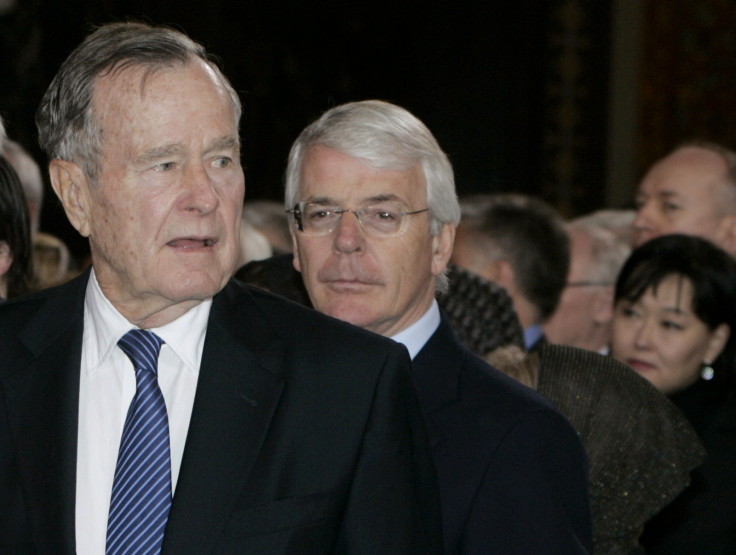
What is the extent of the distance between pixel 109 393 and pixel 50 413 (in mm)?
104

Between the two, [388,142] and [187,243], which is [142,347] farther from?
[388,142]

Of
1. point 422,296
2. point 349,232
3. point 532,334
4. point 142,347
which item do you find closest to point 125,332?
point 142,347

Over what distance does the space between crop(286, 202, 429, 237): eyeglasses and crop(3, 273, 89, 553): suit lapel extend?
2.09 feet

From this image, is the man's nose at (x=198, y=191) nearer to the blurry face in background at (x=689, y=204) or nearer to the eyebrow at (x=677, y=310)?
the eyebrow at (x=677, y=310)

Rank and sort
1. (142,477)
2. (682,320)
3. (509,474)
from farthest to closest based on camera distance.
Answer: (682,320), (509,474), (142,477)

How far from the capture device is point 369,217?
245cm

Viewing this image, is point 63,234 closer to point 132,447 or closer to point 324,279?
point 324,279

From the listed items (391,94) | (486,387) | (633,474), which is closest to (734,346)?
(633,474)

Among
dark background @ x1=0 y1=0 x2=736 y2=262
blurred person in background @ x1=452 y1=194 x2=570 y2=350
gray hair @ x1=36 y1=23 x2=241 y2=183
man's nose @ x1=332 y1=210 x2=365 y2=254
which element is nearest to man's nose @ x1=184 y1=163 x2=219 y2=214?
gray hair @ x1=36 y1=23 x2=241 y2=183

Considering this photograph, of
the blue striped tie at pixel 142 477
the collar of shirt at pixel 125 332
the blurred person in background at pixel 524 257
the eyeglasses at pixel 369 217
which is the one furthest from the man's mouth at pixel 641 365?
the blue striped tie at pixel 142 477

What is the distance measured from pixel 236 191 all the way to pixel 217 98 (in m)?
0.15

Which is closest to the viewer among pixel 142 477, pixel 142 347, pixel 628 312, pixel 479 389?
pixel 142 477

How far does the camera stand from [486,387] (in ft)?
7.30

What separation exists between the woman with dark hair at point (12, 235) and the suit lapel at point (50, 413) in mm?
639
